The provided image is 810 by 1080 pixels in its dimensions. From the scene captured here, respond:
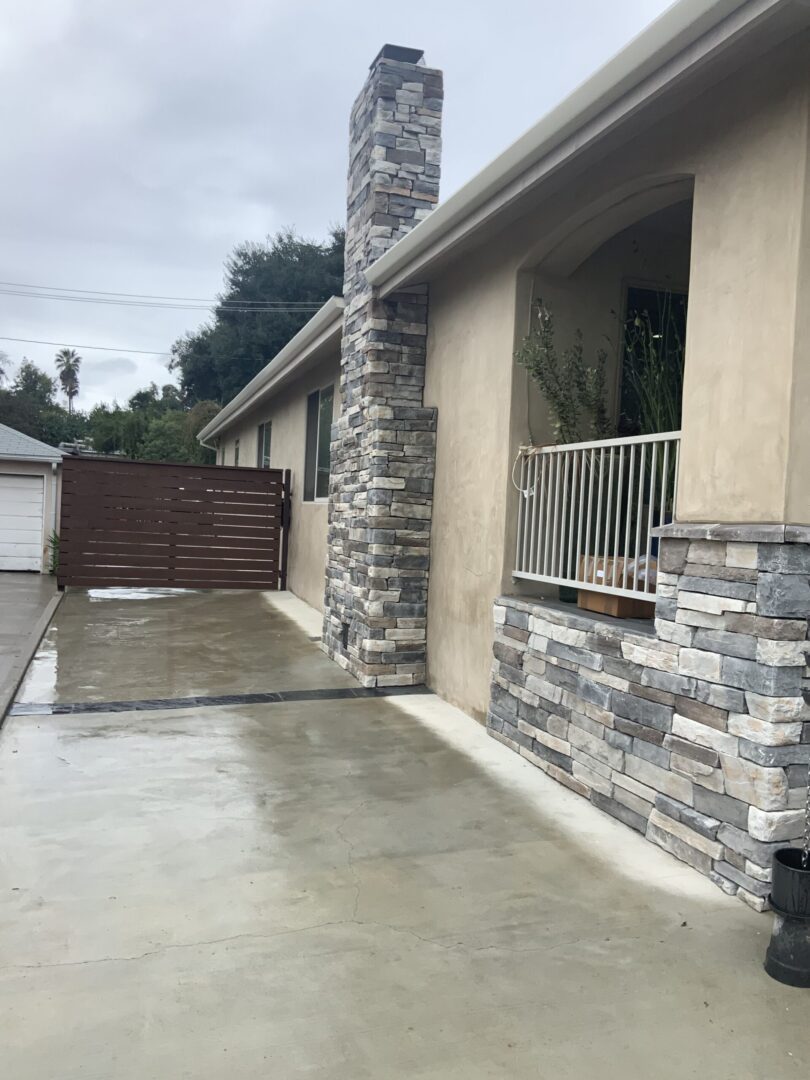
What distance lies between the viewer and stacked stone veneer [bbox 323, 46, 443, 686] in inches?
252

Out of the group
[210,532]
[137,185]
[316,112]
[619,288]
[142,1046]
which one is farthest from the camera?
[137,185]

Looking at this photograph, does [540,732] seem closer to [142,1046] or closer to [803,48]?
[142,1046]

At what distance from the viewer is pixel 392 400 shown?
653 cm

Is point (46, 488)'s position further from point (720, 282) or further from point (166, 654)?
point (720, 282)

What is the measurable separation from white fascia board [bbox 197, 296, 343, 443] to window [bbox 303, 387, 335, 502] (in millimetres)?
505

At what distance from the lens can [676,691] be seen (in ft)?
11.3

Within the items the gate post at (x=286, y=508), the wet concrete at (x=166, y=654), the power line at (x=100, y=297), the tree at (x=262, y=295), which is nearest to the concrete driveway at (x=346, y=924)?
the wet concrete at (x=166, y=654)

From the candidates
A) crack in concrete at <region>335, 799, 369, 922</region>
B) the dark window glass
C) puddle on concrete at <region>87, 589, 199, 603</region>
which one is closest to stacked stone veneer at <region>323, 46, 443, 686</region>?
crack in concrete at <region>335, 799, 369, 922</region>

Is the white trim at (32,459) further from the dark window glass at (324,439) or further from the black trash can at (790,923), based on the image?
the black trash can at (790,923)

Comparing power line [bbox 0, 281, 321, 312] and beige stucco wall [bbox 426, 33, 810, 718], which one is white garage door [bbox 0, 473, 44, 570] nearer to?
beige stucco wall [bbox 426, 33, 810, 718]

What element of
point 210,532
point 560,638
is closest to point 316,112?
point 210,532

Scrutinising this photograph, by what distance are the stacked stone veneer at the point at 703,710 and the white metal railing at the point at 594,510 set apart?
0.28 meters

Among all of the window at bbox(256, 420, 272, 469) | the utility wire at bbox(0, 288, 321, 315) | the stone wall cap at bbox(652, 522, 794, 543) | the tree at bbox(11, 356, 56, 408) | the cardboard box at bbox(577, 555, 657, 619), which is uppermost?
the utility wire at bbox(0, 288, 321, 315)

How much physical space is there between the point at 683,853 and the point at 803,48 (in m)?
3.05
